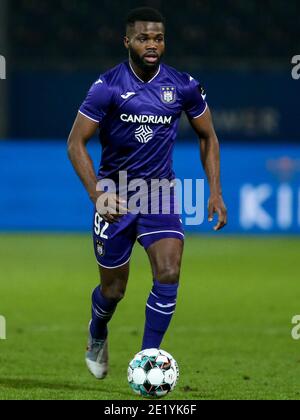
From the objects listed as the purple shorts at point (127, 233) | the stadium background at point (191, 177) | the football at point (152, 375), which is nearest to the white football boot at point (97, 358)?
the stadium background at point (191, 177)

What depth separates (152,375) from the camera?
645cm

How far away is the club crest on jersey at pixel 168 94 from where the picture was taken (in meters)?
7.04

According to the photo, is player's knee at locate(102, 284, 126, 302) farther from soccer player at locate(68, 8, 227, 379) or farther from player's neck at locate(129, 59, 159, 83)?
player's neck at locate(129, 59, 159, 83)

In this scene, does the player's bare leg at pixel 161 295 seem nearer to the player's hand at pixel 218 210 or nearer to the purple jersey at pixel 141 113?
the player's hand at pixel 218 210

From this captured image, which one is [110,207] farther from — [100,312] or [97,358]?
[97,358]

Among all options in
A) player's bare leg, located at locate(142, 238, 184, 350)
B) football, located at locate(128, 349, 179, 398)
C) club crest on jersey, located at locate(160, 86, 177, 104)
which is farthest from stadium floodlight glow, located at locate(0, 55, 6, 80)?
football, located at locate(128, 349, 179, 398)

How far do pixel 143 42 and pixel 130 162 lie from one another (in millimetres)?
773

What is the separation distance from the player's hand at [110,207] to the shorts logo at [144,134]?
Answer: 1.78 ft

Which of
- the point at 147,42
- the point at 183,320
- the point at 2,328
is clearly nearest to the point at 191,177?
the point at 183,320

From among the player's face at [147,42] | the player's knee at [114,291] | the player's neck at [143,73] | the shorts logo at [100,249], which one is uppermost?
the player's face at [147,42]

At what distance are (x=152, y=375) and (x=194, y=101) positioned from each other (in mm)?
1826

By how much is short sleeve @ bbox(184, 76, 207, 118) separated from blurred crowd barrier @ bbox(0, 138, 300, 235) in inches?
400
